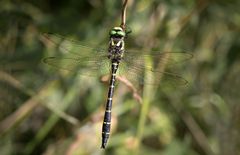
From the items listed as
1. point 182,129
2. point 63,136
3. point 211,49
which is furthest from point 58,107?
point 211,49

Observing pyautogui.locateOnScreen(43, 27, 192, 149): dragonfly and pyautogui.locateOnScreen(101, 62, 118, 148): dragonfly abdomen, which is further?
pyautogui.locateOnScreen(43, 27, 192, 149): dragonfly

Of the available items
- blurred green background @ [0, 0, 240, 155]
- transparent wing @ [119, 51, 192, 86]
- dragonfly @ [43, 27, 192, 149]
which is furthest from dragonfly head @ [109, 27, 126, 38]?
blurred green background @ [0, 0, 240, 155]

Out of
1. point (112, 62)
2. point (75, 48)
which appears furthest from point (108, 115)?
point (75, 48)

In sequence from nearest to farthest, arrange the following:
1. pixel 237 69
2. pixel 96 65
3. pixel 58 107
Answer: pixel 96 65, pixel 58 107, pixel 237 69

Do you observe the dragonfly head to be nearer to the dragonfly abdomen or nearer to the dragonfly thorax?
the dragonfly thorax

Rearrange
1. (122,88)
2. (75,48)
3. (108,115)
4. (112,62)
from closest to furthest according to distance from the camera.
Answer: (108,115), (112,62), (75,48), (122,88)

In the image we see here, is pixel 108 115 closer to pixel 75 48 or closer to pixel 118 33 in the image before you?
pixel 118 33

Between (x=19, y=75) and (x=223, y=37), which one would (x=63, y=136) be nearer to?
(x=19, y=75)
